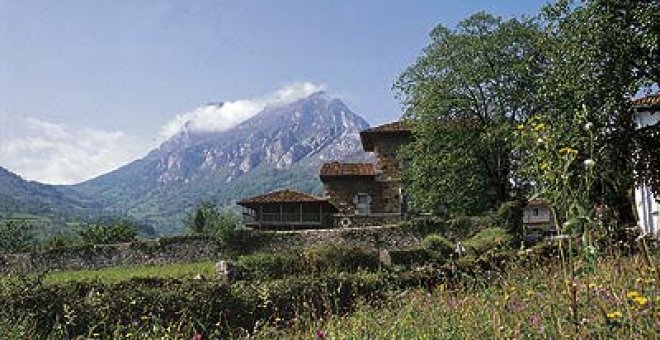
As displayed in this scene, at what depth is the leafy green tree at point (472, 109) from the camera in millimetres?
33094

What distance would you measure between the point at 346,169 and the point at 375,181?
8.27 ft

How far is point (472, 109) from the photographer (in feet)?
112

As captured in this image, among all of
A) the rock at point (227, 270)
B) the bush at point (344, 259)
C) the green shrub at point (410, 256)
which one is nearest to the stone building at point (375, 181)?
the green shrub at point (410, 256)

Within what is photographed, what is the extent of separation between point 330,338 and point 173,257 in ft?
97.3

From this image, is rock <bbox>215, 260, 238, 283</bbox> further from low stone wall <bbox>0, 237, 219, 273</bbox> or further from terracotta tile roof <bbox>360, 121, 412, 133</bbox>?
terracotta tile roof <bbox>360, 121, 412, 133</bbox>

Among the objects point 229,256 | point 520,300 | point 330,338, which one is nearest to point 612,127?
point 520,300

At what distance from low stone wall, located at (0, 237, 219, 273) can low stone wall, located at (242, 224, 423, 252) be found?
2.48 meters

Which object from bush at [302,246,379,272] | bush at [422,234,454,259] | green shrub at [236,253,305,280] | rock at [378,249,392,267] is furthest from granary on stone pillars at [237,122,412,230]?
green shrub at [236,253,305,280]

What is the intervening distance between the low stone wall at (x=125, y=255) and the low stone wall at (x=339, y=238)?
2484 mm

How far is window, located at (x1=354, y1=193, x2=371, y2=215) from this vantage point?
44.6m

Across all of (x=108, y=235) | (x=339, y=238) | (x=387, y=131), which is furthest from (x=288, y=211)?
(x=339, y=238)

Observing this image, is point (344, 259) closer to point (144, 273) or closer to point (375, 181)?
point (144, 273)

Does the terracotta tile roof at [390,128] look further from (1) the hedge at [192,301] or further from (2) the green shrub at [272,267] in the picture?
(1) the hedge at [192,301]

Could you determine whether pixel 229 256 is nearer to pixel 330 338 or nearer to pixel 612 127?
pixel 612 127
